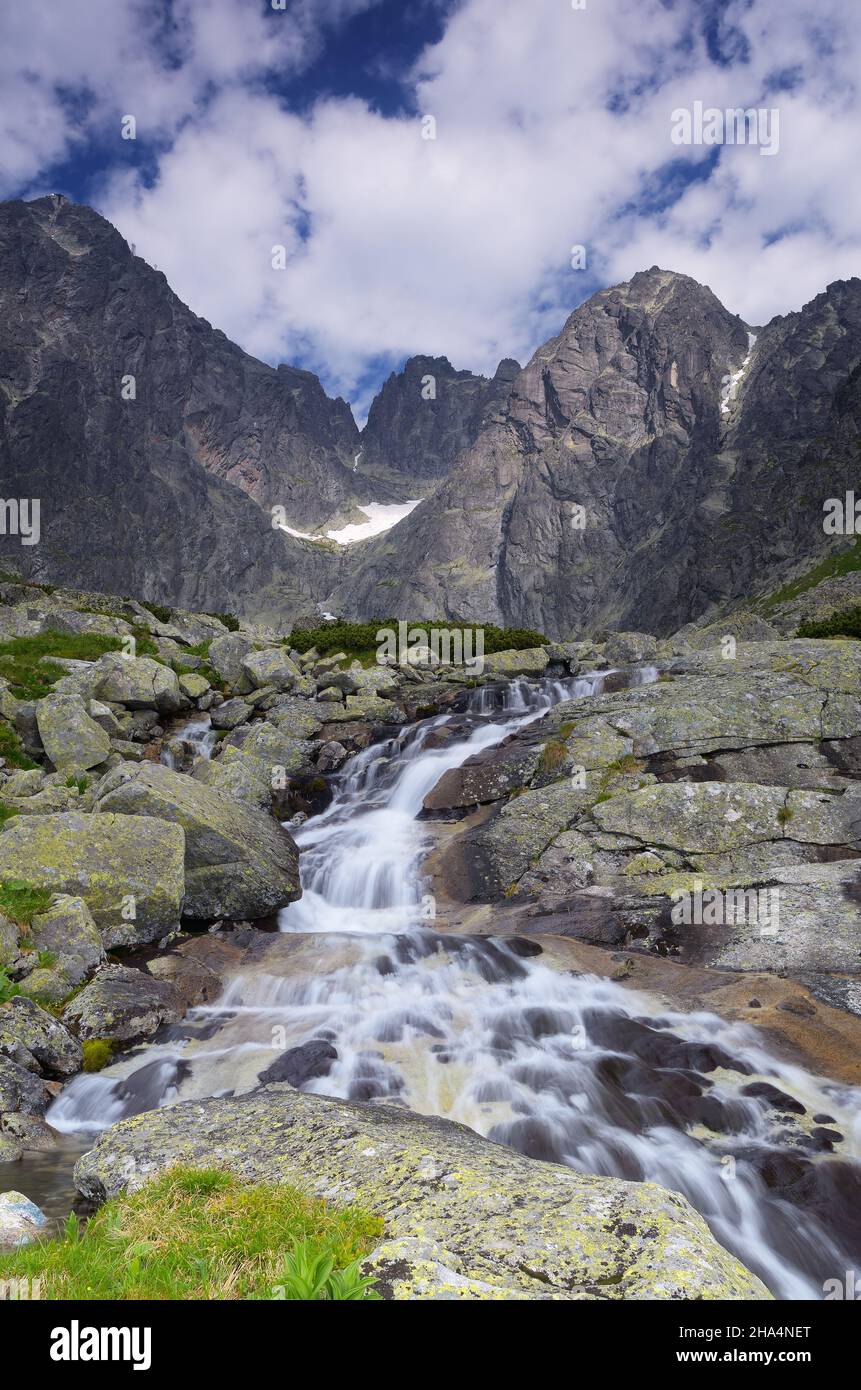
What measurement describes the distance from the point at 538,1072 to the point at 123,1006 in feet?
23.3

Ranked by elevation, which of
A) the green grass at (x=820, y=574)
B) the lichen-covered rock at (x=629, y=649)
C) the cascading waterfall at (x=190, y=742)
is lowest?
the cascading waterfall at (x=190, y=742)

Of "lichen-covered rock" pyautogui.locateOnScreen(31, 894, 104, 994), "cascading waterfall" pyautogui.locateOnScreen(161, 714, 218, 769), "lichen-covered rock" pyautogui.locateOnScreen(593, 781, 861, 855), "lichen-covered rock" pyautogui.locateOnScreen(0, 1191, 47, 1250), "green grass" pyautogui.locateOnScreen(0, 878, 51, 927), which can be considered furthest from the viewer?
"cascading waterfall" pyautogui.locateOnScreen(161, 714, 218, 769)

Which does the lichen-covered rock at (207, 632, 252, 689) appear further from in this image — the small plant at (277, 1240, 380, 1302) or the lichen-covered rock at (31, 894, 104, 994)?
the small plant at (277, 1240, 380, 1302)

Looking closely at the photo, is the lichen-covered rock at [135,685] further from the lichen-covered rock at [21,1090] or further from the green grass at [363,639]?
the lichen-covered rock at [21,1090]

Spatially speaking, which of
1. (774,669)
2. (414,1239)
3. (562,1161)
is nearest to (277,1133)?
(414,1239)

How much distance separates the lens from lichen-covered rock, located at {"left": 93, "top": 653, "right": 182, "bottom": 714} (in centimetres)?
2784

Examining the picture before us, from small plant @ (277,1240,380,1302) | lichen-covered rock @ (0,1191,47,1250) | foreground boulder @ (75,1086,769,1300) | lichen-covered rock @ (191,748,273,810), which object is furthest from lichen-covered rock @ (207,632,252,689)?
small plant @ (277,1240,380,1302)

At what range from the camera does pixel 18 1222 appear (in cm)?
604

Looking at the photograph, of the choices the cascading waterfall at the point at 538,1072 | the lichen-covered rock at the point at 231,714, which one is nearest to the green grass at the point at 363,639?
the lichen-covered rock at the point at 231,714

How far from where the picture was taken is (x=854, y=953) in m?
12.5

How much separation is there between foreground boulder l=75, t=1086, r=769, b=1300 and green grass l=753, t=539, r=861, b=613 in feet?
406

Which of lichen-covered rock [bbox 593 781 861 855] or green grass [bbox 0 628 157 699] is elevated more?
green grass [bbox 0 628 157 699]

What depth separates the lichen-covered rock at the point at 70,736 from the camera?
2181 cm

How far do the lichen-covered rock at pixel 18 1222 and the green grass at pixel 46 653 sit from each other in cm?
2432
